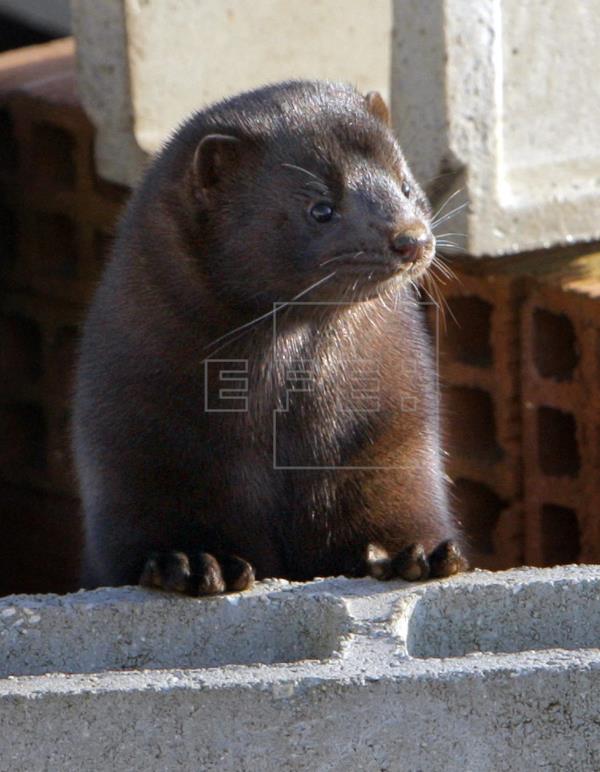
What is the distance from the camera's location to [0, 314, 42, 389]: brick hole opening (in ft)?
19.4

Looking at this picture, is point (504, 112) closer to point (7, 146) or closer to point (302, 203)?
point (302, 203)

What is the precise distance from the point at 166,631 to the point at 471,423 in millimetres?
2139

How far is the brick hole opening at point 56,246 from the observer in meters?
5.81

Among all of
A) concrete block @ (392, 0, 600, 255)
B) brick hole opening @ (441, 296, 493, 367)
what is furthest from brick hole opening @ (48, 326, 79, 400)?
concrete block @ (392, 0, 600, 255)

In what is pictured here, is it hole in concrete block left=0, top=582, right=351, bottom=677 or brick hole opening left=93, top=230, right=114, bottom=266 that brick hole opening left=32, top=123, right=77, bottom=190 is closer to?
brick hole opening left=93, top=230, right=114, bottom=266

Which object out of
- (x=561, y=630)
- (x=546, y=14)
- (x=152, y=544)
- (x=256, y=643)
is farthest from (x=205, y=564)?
(x=546, y=14)

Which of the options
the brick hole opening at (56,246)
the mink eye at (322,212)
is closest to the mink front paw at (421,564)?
the mink eye at (322,212)

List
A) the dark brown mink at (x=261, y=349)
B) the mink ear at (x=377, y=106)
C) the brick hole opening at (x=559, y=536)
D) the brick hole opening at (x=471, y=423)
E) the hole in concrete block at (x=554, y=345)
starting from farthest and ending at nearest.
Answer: the brick hole opening at (x=471, y=423) → the brick hole opening at (x=559, y=536) → the hole in concrete block at (x=554, y=345) → the mink ear at (x=377, y=106) → the dark brown mink at (x=261, y=349)

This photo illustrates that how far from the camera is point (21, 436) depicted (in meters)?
6.01

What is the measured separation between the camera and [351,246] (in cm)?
339

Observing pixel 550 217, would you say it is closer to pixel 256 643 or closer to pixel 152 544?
pixel 152 544

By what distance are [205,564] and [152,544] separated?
425 mm

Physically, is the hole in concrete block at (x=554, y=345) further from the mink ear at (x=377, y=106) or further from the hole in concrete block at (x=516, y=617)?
the hole in concrete block at (x=516, y=617)

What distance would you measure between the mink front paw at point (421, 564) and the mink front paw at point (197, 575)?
27 cm
